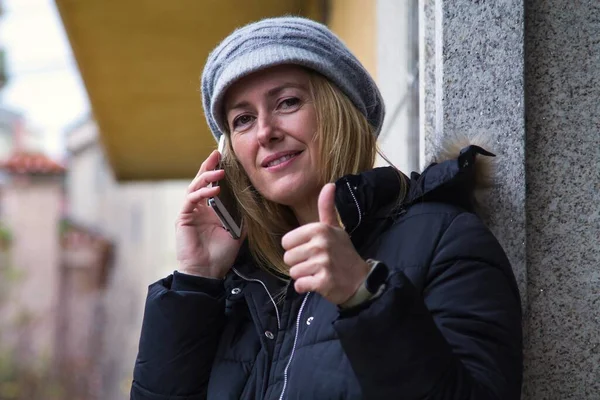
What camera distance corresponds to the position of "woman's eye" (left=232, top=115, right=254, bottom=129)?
7.64ft

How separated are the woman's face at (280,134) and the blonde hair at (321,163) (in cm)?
3

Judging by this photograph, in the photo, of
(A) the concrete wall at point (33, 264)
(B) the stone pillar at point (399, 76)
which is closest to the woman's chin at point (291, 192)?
(B) the stone pillar at point (399, 76)

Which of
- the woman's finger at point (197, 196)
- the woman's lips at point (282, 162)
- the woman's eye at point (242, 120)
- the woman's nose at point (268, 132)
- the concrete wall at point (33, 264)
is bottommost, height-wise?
the concrete wall at point (33, 264)

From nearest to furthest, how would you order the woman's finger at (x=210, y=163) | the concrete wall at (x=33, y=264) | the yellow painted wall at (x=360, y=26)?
the woman's finger at (x=210, y=163) → the yellow painted wall at (x=360, y=26) → the concrete wall at (x=33, y=264)

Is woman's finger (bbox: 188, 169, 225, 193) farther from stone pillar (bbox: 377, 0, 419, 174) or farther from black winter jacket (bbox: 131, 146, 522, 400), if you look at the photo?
stone pillar (bbox: 377, 0, 419, 174)

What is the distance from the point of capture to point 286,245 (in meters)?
1.62

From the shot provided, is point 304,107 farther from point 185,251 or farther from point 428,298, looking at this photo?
point 428,298

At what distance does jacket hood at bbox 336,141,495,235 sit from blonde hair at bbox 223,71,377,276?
0.18 m

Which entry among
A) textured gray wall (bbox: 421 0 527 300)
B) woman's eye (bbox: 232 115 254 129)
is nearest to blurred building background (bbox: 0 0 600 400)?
textured gray wall (bbox: 421 0 527 300)

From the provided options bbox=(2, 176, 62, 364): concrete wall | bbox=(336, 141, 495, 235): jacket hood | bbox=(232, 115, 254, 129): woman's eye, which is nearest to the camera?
bbox=(336, 141, 495, 235): jacket hood

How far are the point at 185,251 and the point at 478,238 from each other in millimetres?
913

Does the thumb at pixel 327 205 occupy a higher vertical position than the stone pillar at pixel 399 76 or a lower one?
lower

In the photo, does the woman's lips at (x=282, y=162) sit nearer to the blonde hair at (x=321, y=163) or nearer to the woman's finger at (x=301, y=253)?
the blonde hair at (x=321, y=163)

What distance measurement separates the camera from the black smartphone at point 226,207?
2420mm
